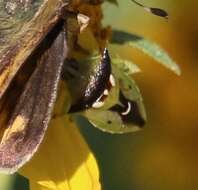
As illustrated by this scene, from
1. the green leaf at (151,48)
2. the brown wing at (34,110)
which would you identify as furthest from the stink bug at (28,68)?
the green leaf at (151,48)

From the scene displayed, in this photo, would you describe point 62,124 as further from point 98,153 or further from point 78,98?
point 98,153

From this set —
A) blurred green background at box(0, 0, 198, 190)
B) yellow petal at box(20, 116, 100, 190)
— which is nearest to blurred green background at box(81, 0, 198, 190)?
blurred green background at box(0, 0, 198, 190)

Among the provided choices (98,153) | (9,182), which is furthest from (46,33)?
(98,153)

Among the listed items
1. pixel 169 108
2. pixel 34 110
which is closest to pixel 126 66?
pixel 34 110

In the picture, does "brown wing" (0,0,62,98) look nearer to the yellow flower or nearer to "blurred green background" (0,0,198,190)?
the yellow flower

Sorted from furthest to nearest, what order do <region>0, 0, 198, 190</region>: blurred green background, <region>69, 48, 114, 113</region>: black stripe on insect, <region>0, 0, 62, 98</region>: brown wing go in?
<region>0, 0, 198, 190</region>: blurred green background, <region>69, 48, 114, 113</region>: black stripe on insect, <region>0, 0, 62, 98</region>: brown wing

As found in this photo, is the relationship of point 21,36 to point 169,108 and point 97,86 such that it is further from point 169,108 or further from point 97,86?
point 169,108
